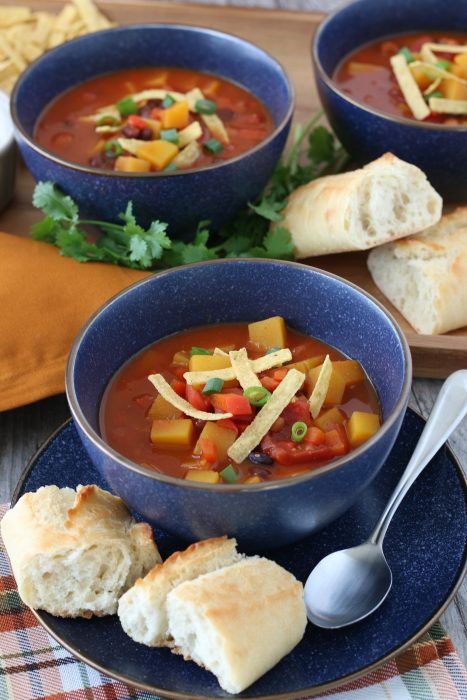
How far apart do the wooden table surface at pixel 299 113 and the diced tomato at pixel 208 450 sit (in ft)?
2.29

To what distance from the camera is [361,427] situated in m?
2.39

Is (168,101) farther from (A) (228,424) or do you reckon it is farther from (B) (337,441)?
(B) (337,441)

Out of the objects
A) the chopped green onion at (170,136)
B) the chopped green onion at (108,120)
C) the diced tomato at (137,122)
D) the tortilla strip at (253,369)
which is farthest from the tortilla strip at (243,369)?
the chopped green onion at (108,120)

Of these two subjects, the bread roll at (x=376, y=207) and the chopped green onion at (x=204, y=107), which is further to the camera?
the chopped green onion at (x=204, y=107)

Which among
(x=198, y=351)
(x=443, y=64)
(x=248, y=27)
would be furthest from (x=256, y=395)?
(x=248, y=27)

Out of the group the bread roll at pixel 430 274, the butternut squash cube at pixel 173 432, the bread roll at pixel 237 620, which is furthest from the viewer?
the bread roll at pixel 430 274

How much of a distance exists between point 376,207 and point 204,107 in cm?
84

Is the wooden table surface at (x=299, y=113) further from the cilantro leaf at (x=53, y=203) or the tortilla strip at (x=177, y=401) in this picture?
the tortilla strip at (x=177, y=401)

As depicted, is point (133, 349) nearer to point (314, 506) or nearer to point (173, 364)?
point (173, 364)

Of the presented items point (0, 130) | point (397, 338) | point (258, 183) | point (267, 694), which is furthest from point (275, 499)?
point (0, 130)

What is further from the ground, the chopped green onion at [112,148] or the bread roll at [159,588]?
the chopped green onion at [112,148]

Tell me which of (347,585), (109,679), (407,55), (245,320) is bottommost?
(109,679)

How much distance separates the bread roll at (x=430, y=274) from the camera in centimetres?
308

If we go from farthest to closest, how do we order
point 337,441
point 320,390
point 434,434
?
point 434,434 → point 320,390 → point 337,441
